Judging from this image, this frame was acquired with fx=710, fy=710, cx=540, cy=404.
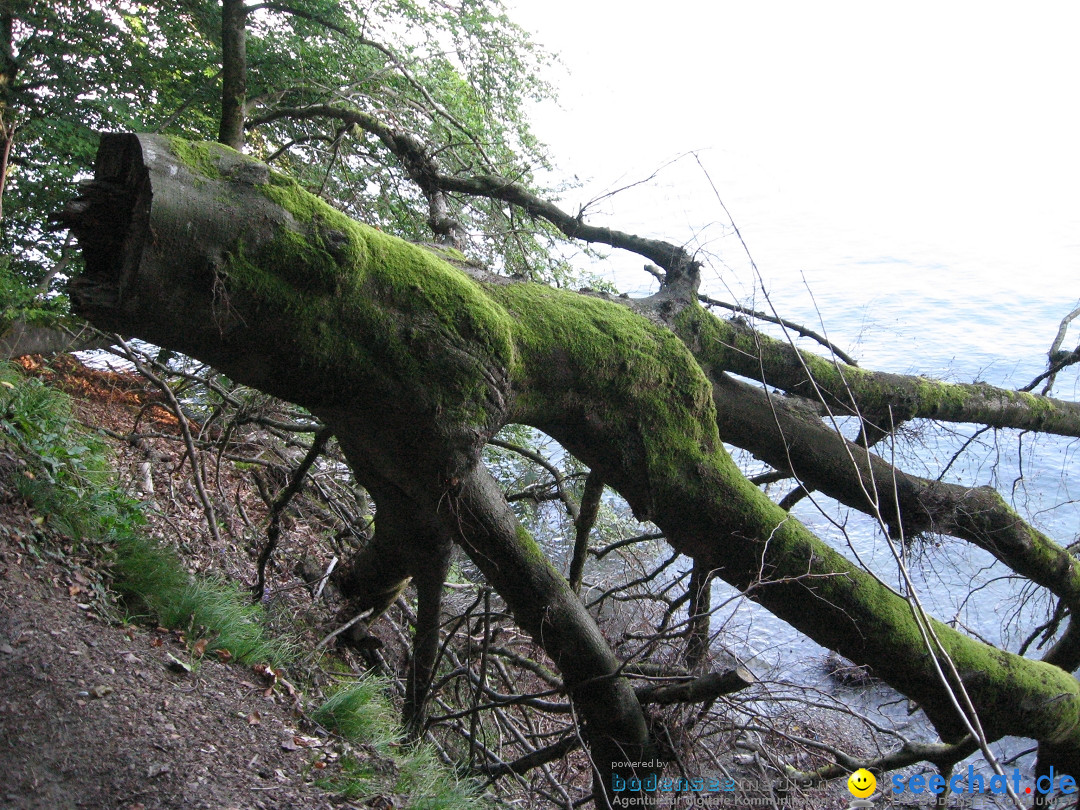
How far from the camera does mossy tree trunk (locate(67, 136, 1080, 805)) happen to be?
7.32 feet

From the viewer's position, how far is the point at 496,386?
2771mm

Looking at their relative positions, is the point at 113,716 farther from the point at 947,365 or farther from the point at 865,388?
the point at 947,365

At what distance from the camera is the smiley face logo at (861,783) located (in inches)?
154

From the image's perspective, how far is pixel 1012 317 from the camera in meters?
9.80

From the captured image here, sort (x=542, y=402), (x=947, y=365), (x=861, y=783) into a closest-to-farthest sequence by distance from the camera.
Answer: (x=542, y=402) < (x=861, y=783) < (x=947, y=365)

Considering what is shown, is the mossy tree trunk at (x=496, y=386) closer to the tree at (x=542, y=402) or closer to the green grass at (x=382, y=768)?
the tree at (x=542, y=402)

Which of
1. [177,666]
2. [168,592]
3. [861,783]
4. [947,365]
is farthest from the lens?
[947,365]

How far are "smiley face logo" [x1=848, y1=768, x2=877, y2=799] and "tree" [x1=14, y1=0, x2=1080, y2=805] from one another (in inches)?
8.5

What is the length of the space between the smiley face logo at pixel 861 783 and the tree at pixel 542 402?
0.71ft

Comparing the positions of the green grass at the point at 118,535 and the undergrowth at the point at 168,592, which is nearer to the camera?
the undergrowth at the point at 168,592

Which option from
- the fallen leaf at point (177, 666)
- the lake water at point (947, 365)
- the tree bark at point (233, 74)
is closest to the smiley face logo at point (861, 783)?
the lake water at point (947, 365)

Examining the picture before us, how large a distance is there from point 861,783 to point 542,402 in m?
2.88

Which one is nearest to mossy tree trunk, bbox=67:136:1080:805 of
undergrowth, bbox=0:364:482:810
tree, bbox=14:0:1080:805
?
tree, bbox=14:0:1080:805
